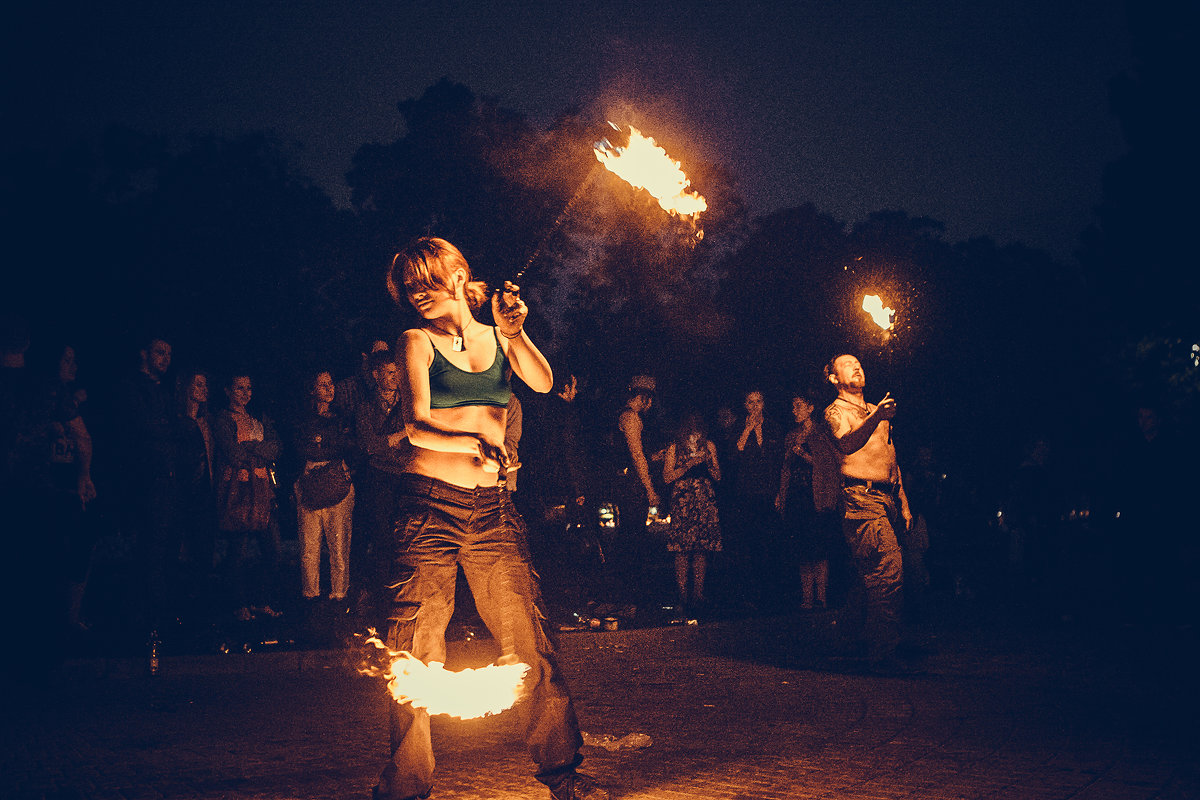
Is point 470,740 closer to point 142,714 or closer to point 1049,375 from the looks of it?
point 142,714

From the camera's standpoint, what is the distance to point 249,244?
28047 mm

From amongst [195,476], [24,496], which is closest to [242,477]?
[195,476]

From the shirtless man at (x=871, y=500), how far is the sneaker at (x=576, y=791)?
4146 mm

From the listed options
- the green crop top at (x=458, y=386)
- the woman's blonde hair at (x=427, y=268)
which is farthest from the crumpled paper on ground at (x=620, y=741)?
the woman's blonde hair at (x=427, y=268)

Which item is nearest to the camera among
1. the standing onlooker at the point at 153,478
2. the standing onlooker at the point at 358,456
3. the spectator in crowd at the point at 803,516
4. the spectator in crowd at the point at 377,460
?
the standing onlooker at the point at 153,478

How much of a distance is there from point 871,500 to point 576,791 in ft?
14.5

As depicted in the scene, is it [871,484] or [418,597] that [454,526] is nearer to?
[418,597]

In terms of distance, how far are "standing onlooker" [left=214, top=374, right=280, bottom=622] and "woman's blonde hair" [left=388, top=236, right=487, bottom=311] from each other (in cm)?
649

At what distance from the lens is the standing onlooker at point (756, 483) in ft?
40.4

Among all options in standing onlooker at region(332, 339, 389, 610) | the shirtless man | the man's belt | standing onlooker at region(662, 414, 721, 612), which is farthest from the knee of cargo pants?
standing onlooker at region(662, 414, 721, 612)

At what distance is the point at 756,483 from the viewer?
12344mm

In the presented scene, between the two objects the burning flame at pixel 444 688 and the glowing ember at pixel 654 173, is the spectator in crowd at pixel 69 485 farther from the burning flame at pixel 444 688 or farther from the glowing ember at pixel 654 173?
the glowing ember at pixel 654 173

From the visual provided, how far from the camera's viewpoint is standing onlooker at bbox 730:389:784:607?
1232 centimetres

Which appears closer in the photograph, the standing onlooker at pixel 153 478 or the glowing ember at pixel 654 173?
the glowing ember at pixel 654 173
